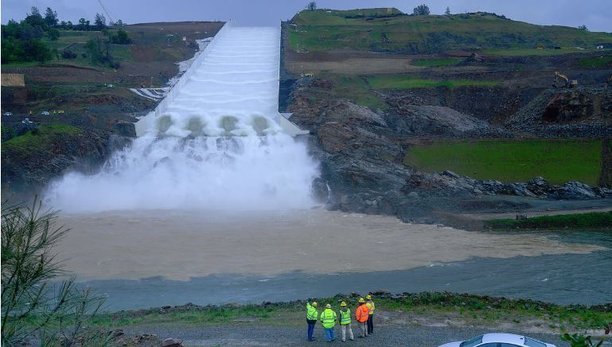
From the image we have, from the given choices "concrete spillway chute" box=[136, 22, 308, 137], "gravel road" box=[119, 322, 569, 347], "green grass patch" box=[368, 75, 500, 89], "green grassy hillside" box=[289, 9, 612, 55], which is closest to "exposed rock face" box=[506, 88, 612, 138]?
"green grass patch" box=[368, 75, 500, 89]

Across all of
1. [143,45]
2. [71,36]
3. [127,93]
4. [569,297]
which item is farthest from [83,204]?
[71,36]

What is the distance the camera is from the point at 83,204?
3088 cm

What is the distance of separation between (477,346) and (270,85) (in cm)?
3821

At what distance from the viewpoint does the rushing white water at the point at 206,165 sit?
104 ft

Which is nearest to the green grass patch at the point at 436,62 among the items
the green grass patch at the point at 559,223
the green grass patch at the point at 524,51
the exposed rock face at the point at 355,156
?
the green grass patch at the point at 524,51

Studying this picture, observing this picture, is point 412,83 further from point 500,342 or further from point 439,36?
point 500,342

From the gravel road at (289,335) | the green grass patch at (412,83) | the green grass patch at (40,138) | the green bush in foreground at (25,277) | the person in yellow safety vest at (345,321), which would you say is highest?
→ the green grass patch at (412,83)

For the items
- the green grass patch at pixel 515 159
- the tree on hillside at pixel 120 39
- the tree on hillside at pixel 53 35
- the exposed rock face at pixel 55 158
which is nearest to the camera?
the exposed rock face at pixel 55 158

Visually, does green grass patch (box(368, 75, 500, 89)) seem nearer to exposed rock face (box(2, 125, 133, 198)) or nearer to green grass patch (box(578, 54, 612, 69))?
green grass patch (box(578, 54, 612, 69))

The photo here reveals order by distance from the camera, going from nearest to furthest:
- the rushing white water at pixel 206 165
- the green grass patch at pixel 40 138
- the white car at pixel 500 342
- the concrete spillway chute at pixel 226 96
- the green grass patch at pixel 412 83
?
1. the white car at pixel 500 342
2. the rushing white water at pixel 206 165
3. the green grass patch at pixel 40 138
4. the concrete spillway chute at pixel 226 96
5. the green grass patch at pixel 412 83

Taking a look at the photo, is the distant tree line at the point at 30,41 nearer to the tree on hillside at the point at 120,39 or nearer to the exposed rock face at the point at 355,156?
the tree on hillside at the point at 120,39

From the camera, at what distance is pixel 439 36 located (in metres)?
67.3

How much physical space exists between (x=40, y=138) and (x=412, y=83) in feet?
71.4

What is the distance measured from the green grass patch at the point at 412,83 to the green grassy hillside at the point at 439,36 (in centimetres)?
1292
